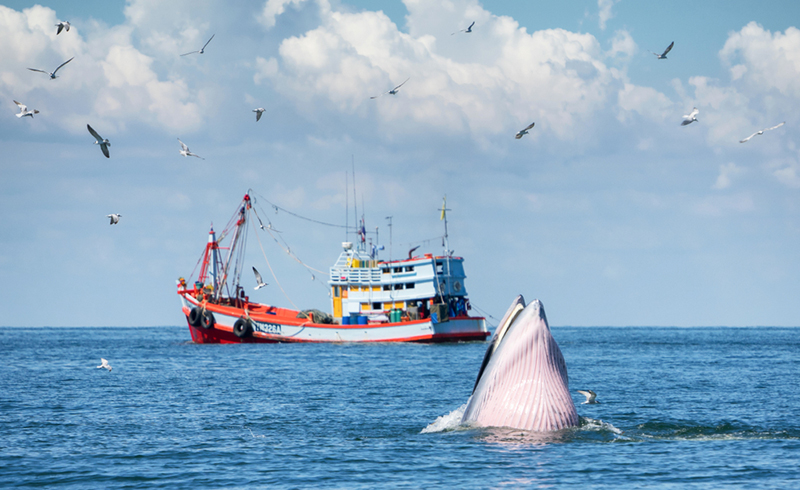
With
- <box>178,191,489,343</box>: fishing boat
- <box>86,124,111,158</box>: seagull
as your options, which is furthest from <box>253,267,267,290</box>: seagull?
<box>86,124,111,158</box>: seagull

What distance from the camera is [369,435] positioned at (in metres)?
20.5

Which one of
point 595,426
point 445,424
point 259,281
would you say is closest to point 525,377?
point 595,426

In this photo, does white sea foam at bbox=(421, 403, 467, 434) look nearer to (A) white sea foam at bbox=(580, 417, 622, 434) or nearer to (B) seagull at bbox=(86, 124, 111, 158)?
(A) white sea foam at bbox=(580, 417, 622, 434)

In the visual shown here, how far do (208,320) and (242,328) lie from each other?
3.60 metres

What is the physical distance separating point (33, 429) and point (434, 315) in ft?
165

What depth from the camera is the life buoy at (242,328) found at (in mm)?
74250

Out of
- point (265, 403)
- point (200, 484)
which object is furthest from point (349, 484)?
point (265, 403)

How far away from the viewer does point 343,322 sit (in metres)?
74.3

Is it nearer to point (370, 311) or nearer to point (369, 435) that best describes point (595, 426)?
point (369, 435)

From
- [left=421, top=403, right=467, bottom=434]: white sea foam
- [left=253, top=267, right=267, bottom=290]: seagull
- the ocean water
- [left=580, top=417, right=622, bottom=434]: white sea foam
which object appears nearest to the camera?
the ocean water

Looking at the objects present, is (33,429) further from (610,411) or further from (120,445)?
(610,411)

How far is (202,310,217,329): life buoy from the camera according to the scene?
75750 millimetres

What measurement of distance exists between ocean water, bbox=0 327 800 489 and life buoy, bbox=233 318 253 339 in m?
32.1

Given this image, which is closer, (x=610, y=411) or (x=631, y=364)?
(x=610, y=411)
